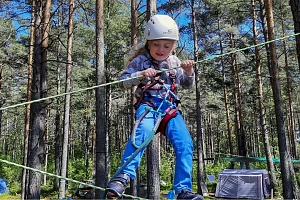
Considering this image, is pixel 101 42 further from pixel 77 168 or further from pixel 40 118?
pixel 77 168

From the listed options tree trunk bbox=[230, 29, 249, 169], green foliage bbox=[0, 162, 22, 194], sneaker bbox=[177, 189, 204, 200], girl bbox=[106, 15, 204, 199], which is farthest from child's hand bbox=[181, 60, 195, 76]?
green foliage bbox=[0, 162, 22, 194]

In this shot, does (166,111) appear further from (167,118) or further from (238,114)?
(238,114)

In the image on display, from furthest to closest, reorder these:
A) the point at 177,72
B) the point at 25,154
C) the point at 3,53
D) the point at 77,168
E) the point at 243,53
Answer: the point at 77,168
the point at 243,53
the point at 3,53
the point at 25,154
the point at 177,72

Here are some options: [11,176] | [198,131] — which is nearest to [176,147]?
[198,131]

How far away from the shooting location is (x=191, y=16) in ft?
52.4

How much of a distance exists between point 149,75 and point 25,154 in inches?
502

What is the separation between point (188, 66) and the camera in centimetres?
237

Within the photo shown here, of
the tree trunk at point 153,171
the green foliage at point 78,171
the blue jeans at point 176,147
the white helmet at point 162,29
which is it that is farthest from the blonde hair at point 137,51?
the green foliage at point 78,171

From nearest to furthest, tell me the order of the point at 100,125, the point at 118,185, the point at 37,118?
the point at 118,185 < the point at 37,118 < the point at 100,125

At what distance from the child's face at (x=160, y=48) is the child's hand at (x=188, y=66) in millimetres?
161

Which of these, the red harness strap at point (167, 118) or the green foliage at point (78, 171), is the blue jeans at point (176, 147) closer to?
the red harness strap at point (167, 118)

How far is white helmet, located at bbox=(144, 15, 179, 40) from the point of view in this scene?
228cm

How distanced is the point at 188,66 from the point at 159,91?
0.96ft

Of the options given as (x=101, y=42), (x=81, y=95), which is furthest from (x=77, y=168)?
(x=101, y=42)
